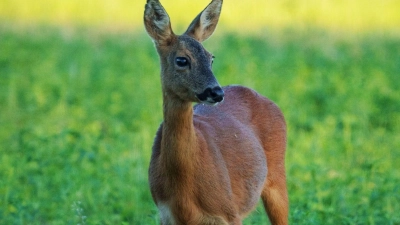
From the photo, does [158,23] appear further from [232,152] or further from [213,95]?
[232,152]

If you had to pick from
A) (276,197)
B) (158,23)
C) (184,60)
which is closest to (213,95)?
(184,60)

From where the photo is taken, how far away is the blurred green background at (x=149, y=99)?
25.9 feet

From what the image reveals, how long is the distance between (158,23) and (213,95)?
843mm

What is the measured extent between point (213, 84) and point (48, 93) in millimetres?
6640

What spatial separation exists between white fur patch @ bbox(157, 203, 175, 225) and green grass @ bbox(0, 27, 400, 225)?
0.97 meters

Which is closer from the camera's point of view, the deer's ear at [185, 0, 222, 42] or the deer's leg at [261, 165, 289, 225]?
the deer's ear at [185, 0, 222, 42]

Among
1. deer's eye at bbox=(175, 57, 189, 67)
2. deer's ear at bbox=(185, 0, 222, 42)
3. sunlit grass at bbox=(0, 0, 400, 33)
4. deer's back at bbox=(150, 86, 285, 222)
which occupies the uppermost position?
deer's ear at bbox=(185, 0, 222, 42)

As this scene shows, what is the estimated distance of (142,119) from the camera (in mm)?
10656

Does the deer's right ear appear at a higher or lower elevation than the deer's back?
higher

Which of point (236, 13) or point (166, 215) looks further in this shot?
point (236, 13)

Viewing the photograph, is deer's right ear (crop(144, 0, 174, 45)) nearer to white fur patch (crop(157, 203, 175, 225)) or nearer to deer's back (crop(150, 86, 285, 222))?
deer's back (crop(150, 86, 285, 222))

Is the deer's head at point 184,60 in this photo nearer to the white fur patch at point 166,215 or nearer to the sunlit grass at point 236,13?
the white fur patch at point 166,215

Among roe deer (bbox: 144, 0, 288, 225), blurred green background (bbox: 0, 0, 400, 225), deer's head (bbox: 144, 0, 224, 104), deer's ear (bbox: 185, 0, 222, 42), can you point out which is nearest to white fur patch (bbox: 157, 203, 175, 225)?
roe deer (bbox: 144, 0, 288, 225)

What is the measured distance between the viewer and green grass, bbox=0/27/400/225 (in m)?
7.80
